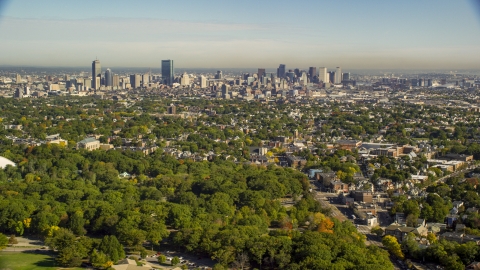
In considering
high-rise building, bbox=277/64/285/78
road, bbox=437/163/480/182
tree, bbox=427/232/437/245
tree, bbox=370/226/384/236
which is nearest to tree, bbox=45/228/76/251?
tree, bbox=370/226/384/236

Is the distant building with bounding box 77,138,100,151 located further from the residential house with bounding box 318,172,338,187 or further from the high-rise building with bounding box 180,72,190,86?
the high-rise building with bounding box 180,72,190,86

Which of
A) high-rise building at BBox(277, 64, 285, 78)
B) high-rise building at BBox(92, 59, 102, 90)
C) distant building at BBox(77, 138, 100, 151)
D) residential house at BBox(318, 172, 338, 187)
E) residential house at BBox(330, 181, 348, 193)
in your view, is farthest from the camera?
high-rise building at BBox(277, 64, 285, 78)

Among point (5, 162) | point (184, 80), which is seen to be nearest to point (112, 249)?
point (5, 162)

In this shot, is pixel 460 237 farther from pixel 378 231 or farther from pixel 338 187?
pixel 338 187

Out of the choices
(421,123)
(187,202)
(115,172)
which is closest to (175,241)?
(187,202)

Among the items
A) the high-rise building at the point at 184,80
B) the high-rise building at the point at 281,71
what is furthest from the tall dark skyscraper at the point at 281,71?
the high-rise building at the point at 184,80

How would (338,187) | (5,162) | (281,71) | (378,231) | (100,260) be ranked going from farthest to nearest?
(281,71)
(5,162)
(338,187)
(378,231)
(100,260)
